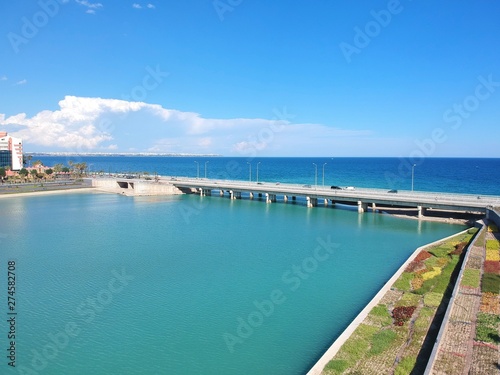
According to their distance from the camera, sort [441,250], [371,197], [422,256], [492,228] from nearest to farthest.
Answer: [422,256], [441,250], [492,228], [371,197]

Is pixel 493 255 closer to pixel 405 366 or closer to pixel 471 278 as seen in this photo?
pixel 471 278

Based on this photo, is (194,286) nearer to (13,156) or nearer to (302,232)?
(302,232)

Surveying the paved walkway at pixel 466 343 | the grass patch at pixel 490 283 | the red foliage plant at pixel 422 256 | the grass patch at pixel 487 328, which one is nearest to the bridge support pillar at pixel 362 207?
the red foliage plant at pixel 422 256

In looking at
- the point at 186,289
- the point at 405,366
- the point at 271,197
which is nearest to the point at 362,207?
the point at 271,197

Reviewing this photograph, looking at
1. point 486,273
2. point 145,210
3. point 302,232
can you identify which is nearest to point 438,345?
point 486,273

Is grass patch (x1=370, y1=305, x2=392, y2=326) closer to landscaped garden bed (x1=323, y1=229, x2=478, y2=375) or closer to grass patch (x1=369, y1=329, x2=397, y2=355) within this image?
landscaped garden bed (x1=323, y1=229, x2=478, y2=375)

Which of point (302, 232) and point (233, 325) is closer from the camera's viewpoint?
point (233, 325)
